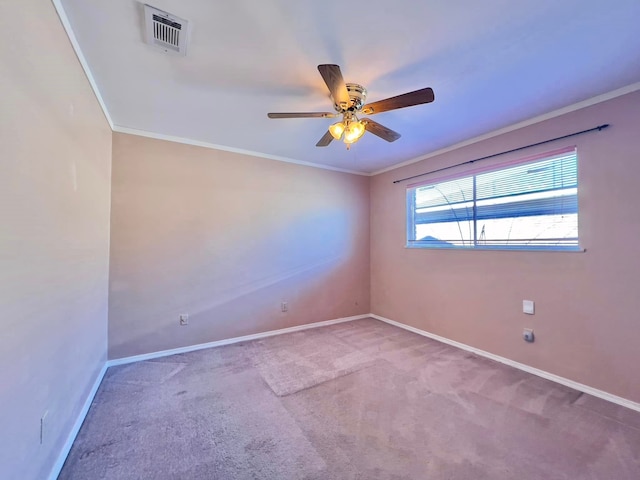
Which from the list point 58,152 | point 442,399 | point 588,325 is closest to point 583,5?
point 588,325

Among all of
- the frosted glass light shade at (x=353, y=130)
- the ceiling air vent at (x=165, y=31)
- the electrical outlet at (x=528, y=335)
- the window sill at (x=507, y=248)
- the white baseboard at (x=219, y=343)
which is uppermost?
the ceiling air vent at (x=165, y=31)

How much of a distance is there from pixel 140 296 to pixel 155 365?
2.39 ft

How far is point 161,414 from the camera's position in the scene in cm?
193

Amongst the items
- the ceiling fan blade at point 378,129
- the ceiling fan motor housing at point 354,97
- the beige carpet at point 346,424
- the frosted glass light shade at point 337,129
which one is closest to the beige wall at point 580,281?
the beige carpet at point 346,424

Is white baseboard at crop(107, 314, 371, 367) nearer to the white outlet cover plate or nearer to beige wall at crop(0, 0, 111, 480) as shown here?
beige wall at crop(0, 0, 111, 480)

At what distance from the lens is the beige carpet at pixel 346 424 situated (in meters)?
1.48

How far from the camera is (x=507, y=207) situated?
9.25ft

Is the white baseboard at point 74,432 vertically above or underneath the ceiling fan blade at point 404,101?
underneath

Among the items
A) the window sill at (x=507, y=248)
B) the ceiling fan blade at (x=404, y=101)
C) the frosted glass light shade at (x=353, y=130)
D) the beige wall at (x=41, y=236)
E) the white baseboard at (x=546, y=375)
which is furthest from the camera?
the window sill at (x=507, y=248)

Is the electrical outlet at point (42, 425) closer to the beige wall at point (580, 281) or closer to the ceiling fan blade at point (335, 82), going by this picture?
the ceiling fan blade at point (335, 82)

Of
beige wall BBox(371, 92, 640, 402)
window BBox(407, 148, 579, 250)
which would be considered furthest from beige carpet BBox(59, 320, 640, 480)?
window BBox(407, 148, 579, 250)

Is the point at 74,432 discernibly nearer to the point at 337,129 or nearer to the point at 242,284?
the point at 242,284

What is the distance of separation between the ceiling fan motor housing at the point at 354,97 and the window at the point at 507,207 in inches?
73.0

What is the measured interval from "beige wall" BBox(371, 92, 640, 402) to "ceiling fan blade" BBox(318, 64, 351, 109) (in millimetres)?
2071
